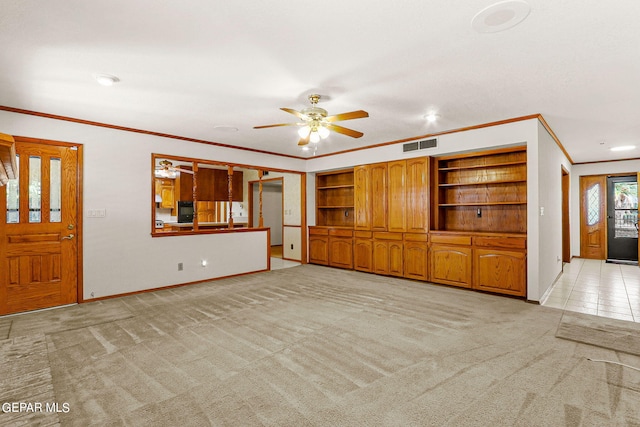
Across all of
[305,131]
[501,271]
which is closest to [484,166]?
[501,271]

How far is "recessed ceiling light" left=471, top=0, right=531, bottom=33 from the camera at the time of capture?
2.03 m

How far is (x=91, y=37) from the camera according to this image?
242 cm

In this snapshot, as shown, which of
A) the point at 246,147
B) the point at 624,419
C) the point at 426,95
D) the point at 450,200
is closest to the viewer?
the point at 624,419

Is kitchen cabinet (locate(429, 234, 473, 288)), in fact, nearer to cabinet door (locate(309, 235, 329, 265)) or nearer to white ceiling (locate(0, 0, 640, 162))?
white ceiling (locate(0, 0, 640, 162))

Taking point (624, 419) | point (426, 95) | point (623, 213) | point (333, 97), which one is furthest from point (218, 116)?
point (623, 213)

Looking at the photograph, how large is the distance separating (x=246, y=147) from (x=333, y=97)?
317 cm

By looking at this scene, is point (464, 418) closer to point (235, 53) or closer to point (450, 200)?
point (235, 53)

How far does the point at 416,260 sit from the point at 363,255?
1.20 metres

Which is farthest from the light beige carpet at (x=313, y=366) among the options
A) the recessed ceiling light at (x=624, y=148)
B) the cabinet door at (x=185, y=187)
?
the cabinet door at (x=185, y=187)

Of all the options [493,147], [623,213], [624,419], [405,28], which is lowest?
[624,419]

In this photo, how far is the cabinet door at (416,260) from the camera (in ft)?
18.4

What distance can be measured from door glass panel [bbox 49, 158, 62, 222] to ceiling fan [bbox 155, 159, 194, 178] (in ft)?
9.99

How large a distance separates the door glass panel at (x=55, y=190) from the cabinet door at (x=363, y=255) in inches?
195

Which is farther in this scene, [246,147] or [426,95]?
[246,147]
